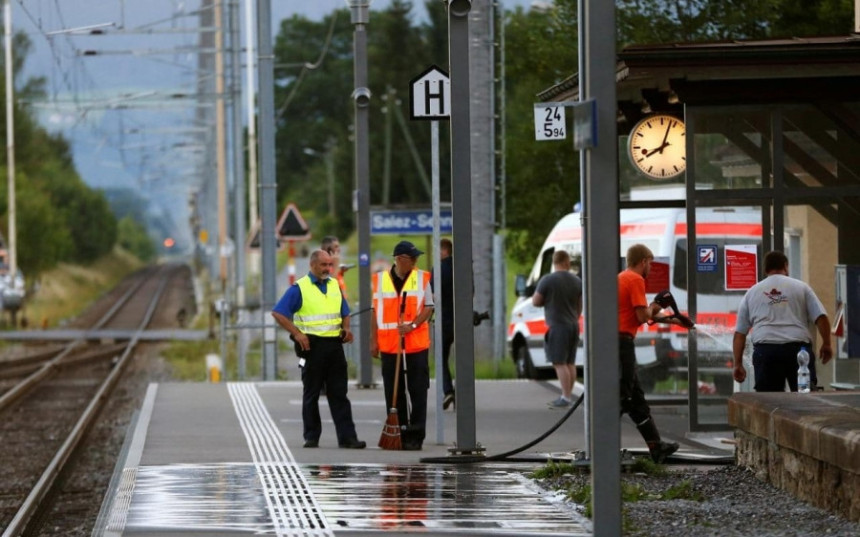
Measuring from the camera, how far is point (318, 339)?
1617cm

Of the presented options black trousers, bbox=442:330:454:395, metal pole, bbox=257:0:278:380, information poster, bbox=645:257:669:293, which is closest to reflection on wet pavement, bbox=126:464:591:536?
black trousers, bbox=442:330:454:395

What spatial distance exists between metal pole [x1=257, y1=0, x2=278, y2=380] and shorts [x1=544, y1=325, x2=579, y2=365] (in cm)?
766

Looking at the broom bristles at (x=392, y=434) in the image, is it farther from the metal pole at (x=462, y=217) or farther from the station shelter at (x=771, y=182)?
the station shelter at (x=771, y=182)

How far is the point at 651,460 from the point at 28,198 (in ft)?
232

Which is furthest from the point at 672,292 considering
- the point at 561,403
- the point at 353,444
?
the point at 353,444

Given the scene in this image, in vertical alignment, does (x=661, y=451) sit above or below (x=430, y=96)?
below

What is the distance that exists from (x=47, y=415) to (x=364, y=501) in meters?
16.3

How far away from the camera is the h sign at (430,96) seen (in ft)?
49.0

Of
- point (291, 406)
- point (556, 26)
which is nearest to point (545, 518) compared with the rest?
point (291, 406)

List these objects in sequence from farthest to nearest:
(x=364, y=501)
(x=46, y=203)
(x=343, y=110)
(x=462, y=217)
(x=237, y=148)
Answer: (x=343, y=110) < (x=46, y=203) < (x=237, y=148) < (x=462, y=217) < (x=364, y=501)

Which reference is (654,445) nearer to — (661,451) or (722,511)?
(661,451)

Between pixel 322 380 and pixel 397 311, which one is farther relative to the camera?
pixel 322 380

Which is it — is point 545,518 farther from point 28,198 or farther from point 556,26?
point 28,198

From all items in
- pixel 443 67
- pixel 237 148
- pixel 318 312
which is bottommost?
pixel 318 312
